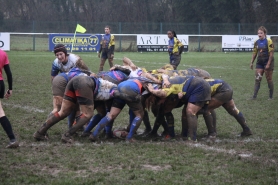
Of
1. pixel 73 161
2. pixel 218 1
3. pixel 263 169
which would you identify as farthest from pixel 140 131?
pixel 218 1

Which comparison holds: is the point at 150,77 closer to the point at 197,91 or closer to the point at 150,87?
the point at 150,87

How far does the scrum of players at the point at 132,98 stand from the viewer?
8.10 m

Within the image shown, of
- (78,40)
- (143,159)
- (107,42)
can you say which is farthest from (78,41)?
(143,159)

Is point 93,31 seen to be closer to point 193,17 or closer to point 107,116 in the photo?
point 193,17

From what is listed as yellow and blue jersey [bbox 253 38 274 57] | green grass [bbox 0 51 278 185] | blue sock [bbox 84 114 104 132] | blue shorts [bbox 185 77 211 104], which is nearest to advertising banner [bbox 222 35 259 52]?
yellow and blue jersey [bbox 253 38 274 57]

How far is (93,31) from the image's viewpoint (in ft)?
144

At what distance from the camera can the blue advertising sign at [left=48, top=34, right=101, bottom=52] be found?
114 feet

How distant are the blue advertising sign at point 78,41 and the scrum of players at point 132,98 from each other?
26.0 meters

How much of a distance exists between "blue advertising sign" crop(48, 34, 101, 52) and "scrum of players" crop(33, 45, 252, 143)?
26044mm

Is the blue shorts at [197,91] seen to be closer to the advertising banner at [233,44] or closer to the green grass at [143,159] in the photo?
the green grass at [143,159]

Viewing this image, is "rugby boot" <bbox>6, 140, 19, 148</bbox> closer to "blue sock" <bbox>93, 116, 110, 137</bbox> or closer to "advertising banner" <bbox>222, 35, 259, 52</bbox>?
"blue sock" <bbox>93, 116, 110, 137</bbox>

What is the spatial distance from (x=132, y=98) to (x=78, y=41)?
2733cm

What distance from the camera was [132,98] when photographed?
8.09 metres

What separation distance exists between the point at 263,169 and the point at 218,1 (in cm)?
4752
